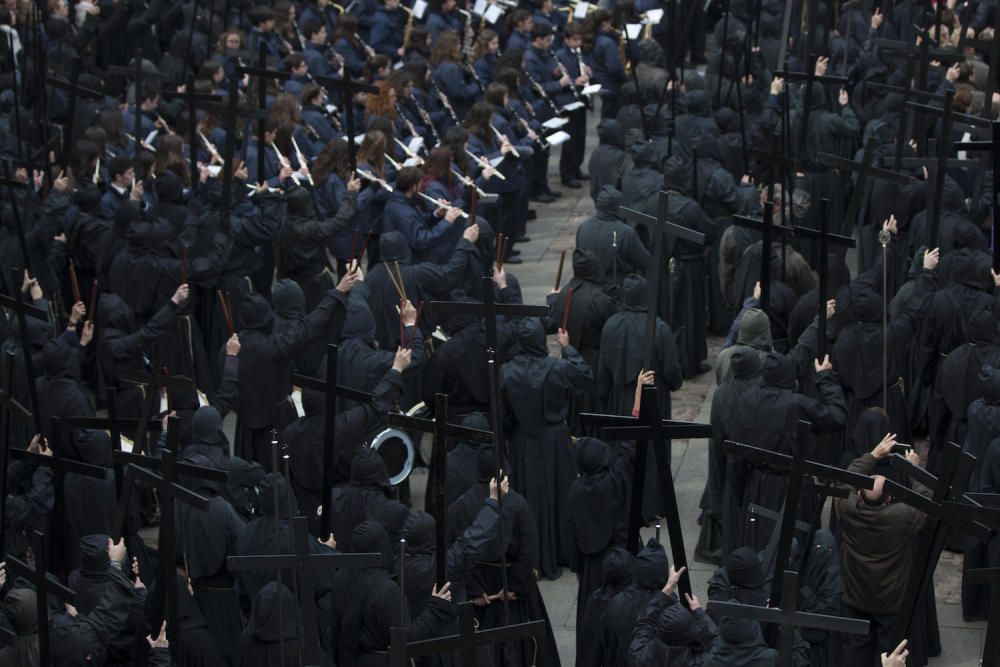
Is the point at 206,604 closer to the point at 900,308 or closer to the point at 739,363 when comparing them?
the point at 739,363

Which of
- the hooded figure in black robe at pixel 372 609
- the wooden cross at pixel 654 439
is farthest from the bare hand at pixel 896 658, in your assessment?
the hooded figure in black robe at pixel 372 609

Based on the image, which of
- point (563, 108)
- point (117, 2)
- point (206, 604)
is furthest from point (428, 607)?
point (117, 2)

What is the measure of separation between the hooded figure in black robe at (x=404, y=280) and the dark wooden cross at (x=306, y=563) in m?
4.90

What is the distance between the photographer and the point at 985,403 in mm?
12625

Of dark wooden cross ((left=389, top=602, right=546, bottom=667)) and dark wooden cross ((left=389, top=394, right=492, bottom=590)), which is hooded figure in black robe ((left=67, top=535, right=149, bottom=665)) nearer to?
dark wooden cross ((left=389, top=394, right=492, bottom=590))

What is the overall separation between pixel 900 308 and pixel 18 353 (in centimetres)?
664

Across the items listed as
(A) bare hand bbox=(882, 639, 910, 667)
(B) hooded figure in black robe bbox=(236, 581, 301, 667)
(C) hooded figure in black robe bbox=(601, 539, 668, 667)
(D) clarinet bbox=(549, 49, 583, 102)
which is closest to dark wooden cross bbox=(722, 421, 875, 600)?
(C) hooded figure in black robe bbox=(601, 539, 668, 667)

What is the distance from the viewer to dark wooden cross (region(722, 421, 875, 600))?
10016 mm

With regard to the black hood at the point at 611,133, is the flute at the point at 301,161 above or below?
below

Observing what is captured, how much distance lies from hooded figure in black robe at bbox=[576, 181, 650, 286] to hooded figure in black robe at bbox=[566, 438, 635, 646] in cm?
388

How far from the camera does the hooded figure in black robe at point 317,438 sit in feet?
41.1

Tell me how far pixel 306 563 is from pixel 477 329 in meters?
4.01

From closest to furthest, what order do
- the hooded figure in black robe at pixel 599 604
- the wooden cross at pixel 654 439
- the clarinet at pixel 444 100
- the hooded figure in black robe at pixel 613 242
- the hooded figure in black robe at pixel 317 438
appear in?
1. the wooden cross at pixel 654 439
2. the hooded figure in black robe at pixel 599 604
3. the hooded figure in black robe at pixel 317 438
4. the hooded figure in black robe at pixel 613 242
5. the clarinet at pixel 444 100

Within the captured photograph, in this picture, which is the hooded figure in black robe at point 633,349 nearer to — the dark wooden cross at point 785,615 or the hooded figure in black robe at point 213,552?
the hooded figure in black robe at point 213,552
